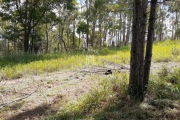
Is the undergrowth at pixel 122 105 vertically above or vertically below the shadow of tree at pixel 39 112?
above

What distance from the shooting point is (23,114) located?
3.25 metres

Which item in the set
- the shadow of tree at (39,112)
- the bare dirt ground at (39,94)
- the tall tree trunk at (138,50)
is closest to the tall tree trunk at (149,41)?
the tall tree trunk at (138,50)

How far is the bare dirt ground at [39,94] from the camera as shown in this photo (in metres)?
3.29

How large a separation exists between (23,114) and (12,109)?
29 cm

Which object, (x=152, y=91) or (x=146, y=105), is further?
(x=152, y=91)

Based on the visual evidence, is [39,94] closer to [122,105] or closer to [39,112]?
[39,112]

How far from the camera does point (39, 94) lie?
3924mm

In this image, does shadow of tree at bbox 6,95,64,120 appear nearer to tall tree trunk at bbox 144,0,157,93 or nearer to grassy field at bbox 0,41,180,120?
grassy field at bbox 0,41,180,120

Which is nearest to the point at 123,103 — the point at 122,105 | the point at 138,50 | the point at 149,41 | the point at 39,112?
the point at 122,105

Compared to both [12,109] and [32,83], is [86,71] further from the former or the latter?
[12,109]

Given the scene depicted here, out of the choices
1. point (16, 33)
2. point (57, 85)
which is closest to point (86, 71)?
point (57, 85)

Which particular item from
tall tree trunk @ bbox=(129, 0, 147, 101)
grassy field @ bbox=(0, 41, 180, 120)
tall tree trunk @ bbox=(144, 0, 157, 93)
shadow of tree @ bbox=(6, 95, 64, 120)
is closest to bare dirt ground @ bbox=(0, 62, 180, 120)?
shadow of tree @ bbox=(6, 95, 64, 120)

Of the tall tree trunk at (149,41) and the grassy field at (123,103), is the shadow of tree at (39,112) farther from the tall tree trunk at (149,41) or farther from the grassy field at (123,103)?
the tall tree trunk at (149,41)

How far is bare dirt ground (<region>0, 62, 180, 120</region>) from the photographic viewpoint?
3.29 meters
